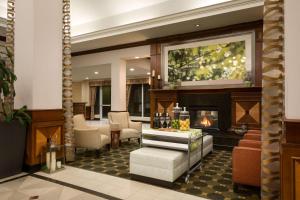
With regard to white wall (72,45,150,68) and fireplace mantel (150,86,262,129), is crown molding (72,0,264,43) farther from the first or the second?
fireplace mantel (150,86,262,129)

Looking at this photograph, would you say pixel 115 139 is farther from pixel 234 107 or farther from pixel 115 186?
pixel 234 107

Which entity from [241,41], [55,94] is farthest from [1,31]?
[241,41]

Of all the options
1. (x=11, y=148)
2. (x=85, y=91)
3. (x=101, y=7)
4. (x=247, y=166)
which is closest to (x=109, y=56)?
(x=101, y=7)

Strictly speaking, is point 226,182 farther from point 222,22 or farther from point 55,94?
point 222,22

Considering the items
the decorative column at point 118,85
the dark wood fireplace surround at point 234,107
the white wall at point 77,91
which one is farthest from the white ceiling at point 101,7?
the white wall at point 77,91

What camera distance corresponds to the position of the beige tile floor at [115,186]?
2764 millimetres

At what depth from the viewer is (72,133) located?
4367 mm

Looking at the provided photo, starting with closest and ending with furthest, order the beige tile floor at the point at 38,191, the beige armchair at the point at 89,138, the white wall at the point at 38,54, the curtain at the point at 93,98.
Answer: the beige tile floor at the point at 38,191 → the white wall at the point at 38,54 → the beige armchair at the point at 89,138 → the curtain at the point at 93,98

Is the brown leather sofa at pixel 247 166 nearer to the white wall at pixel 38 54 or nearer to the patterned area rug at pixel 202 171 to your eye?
the patterned area rug at pixel 202 171

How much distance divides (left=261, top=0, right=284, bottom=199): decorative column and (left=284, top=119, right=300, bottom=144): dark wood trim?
58 centimetres

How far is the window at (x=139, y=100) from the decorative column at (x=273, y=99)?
1062 centimetres

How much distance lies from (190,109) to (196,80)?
2.83 feet


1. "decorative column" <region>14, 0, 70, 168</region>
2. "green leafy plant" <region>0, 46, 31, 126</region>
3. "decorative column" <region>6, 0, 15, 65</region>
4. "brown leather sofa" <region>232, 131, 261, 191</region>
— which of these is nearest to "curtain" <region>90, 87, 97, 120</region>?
"decorative column" <region>6, 0, 15, 65</region>

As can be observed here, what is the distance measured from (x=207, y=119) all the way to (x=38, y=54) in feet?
14.9
